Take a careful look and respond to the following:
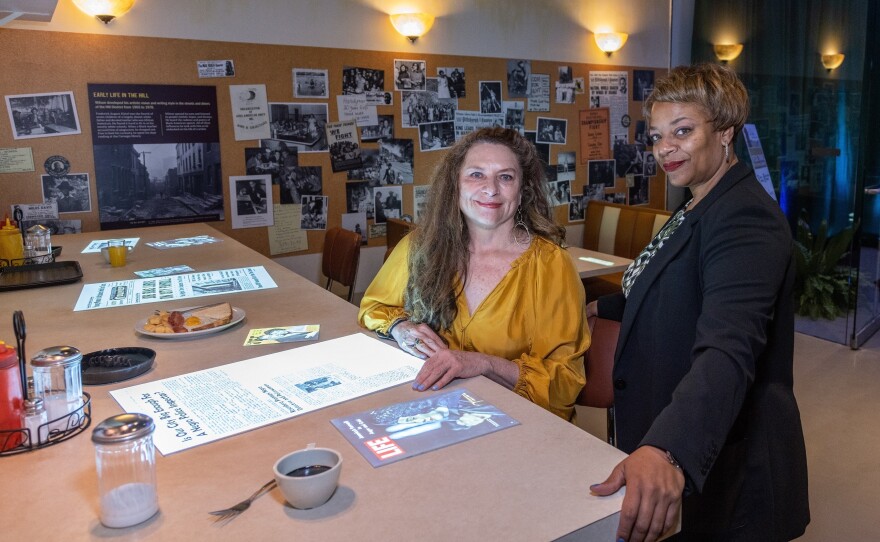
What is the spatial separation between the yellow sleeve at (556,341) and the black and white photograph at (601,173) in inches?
150

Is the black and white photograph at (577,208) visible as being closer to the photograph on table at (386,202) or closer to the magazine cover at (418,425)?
the photograph on table at (386,202)

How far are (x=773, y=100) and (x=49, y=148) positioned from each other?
15.3ft

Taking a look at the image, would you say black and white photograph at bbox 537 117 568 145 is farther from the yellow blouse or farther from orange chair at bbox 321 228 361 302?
the yellow blouse

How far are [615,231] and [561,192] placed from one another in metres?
0.62

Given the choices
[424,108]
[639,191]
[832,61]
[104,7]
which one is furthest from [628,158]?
[104,7]

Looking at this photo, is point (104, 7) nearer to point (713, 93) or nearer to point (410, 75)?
point (410, 75)

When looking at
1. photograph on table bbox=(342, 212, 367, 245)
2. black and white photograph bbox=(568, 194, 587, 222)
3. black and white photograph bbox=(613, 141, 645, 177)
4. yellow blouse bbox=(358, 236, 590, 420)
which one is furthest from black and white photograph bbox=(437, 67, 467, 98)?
yellow blouse bbox=(358, 236, 590, 420)

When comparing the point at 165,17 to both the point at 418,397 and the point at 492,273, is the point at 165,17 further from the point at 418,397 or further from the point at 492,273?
the point at 418,397

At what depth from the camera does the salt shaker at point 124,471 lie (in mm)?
893

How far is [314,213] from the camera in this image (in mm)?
4414

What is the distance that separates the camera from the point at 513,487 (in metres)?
0.99

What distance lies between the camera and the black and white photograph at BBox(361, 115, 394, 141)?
4473mm

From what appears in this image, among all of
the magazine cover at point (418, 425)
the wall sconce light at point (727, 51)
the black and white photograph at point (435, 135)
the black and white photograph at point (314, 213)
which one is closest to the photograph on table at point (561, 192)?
the black and white photograph at point (435, 135)

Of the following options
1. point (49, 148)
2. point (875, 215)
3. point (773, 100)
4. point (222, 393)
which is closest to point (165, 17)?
point (49, 148)
